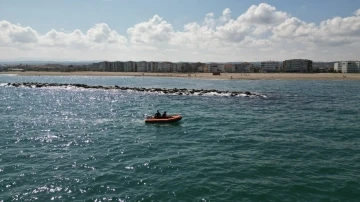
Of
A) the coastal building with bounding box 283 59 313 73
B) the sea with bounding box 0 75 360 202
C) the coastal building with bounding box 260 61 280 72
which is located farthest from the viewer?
the coastal building with bounding box 260 61 280 72

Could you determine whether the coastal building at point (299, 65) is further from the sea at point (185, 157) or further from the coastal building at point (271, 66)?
the sea at point (185, 157)

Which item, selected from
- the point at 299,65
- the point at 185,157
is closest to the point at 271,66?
the point at 299,65

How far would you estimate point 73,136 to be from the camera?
29047 mm

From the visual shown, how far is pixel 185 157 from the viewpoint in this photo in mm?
22266

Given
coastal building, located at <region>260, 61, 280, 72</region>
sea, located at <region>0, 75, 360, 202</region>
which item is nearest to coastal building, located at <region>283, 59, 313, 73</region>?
coastal building, located at <region>260, 61, 280, 72</region>

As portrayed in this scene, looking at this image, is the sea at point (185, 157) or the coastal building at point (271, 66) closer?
the sea at point (185, 157)

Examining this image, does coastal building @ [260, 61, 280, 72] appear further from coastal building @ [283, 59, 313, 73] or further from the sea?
the sea

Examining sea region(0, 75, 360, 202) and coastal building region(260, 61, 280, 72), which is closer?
sea region(0, 75, 360, 202)

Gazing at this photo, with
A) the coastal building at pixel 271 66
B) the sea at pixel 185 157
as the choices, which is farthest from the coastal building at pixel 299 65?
the sea at pixel 185 157

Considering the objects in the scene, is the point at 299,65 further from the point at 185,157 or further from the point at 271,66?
the point at 185,157

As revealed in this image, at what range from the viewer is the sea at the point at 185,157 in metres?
16.6

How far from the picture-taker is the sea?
16.6 m

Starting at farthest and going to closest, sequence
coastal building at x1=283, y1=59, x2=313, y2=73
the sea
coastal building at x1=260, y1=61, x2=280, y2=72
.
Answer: coastal building at x1=260, y1=61, x2=280, y2=72 → coastal building at x1=283, y1=59, x2=313, y2=73 → the sea

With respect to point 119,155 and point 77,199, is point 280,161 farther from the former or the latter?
point 77,199
